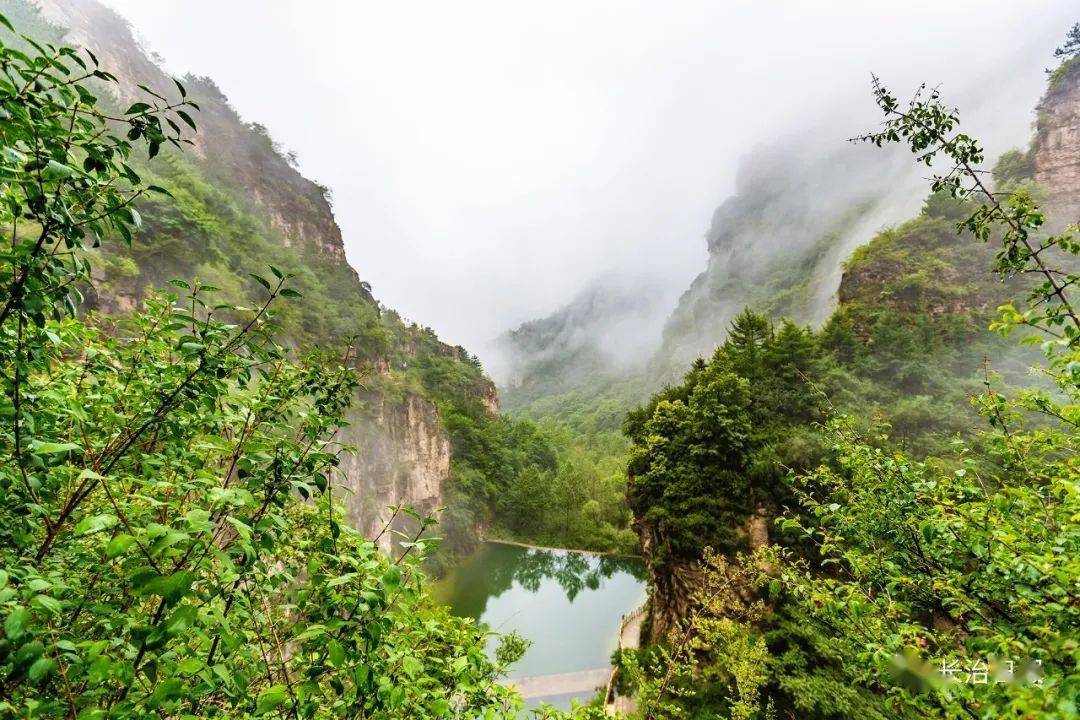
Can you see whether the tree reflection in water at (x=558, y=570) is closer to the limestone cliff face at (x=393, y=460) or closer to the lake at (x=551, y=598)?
the lake at (x=551, y=598)

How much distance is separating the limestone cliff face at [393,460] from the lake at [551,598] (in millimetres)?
6112

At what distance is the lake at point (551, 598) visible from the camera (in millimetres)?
20531

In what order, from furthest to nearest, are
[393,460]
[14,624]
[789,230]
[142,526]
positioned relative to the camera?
[789,230]
[393,460]
[142,526]
[14,624]

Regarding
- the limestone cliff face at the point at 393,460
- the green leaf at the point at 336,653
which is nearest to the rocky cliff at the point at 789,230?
the limestone cliff face at the point at 393,460

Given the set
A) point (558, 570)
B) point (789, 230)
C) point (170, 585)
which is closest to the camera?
point (170, 585)

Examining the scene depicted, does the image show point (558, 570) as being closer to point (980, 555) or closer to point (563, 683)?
point (563, 683)

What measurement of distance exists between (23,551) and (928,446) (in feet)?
54.2

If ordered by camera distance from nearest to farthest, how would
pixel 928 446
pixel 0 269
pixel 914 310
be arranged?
pixel 0 269 → pixel 928 446 → pixel 914 310

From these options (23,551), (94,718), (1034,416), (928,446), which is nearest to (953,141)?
(94,718)

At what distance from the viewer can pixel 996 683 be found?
1.80 m

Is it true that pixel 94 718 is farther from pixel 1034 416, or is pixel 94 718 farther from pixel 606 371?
pixel 606 371

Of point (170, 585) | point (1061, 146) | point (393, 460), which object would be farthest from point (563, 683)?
point (1061, 146)

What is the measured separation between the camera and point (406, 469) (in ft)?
98.9

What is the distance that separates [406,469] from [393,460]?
2145 mm
